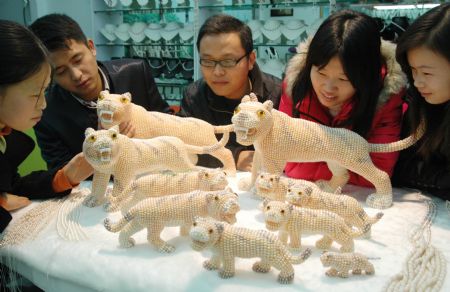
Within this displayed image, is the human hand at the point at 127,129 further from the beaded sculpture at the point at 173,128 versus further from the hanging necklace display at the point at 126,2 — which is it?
the hanging necklace display at the point at 126,2

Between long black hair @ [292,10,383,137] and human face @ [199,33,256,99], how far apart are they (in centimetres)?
30

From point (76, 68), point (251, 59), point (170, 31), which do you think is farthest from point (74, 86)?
point (170, 31)

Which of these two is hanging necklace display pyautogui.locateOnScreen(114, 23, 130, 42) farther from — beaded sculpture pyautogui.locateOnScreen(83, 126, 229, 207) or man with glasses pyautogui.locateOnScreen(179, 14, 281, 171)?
beaded sculpture pyautogui.locateOnScreen(83, 126, 229, 207)

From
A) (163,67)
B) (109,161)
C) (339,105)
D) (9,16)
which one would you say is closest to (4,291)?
(109,161)

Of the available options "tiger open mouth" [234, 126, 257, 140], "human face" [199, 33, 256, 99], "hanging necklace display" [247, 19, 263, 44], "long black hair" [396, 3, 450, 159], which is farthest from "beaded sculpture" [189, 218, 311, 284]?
"hanging necklace display" [247, 19, 263, 44]

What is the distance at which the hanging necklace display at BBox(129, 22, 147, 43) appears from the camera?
137 inches

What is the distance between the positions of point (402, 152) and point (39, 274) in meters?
1.01

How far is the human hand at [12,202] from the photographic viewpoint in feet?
3.30

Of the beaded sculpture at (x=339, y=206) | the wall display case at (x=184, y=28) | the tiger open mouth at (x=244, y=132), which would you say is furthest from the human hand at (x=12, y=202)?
the wall display case at (x=184, y=28)

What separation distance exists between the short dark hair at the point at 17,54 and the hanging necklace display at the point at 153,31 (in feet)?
8.50

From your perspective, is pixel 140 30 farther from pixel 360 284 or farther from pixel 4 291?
pixel 360 284

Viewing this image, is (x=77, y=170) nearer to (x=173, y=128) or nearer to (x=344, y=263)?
(x=173, y=128)

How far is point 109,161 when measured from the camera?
90cm

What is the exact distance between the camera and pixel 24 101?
3.00 feet
